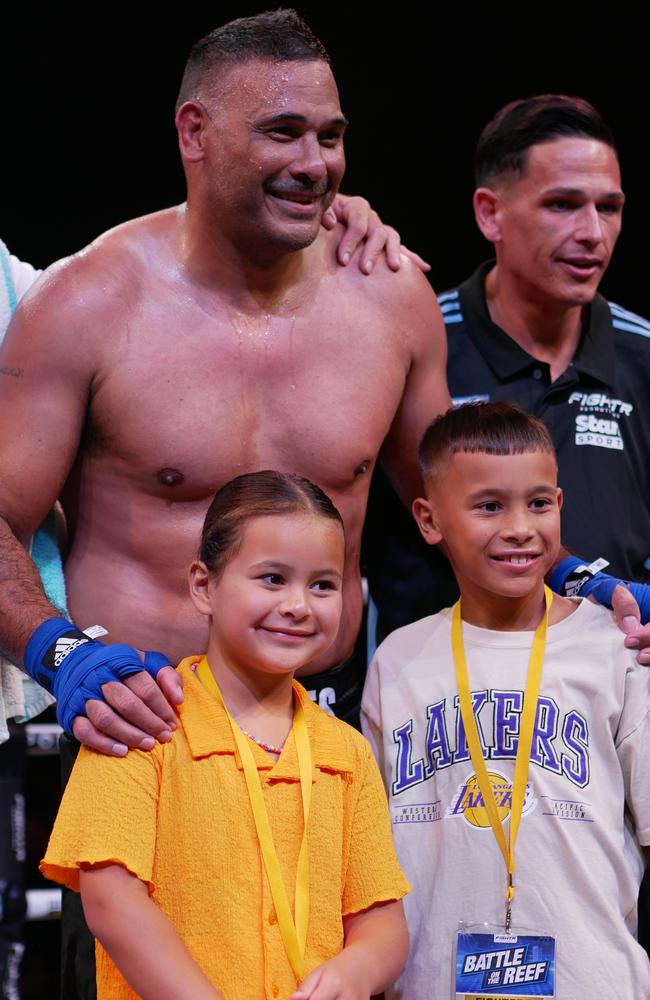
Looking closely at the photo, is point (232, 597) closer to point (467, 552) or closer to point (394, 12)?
point (467, 552)

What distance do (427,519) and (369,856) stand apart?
1.98ft

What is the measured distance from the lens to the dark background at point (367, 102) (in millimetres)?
3393

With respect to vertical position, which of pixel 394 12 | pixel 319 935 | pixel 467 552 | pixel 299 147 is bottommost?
pixel 319 935

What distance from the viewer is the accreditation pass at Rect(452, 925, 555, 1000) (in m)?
1.85

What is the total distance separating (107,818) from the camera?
163 cm

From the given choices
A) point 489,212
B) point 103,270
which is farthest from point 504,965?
point 489,212

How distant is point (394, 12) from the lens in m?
3.56

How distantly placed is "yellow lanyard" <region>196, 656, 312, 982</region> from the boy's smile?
1.50 ft

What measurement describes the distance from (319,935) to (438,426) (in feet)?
2.82

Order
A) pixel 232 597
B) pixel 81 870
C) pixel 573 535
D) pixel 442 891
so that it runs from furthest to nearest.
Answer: pixel 573 535 < pixel 442 891 < pixel 232 597 < pixel 81 870

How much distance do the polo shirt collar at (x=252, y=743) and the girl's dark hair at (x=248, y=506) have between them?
0.17 m

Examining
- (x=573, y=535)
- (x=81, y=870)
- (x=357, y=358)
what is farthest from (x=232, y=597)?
(x=573, y=535)

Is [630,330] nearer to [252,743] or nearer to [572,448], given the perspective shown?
[572,448]

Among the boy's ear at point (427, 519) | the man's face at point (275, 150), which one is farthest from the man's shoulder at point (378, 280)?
the boy's ear at point (427, 519)
